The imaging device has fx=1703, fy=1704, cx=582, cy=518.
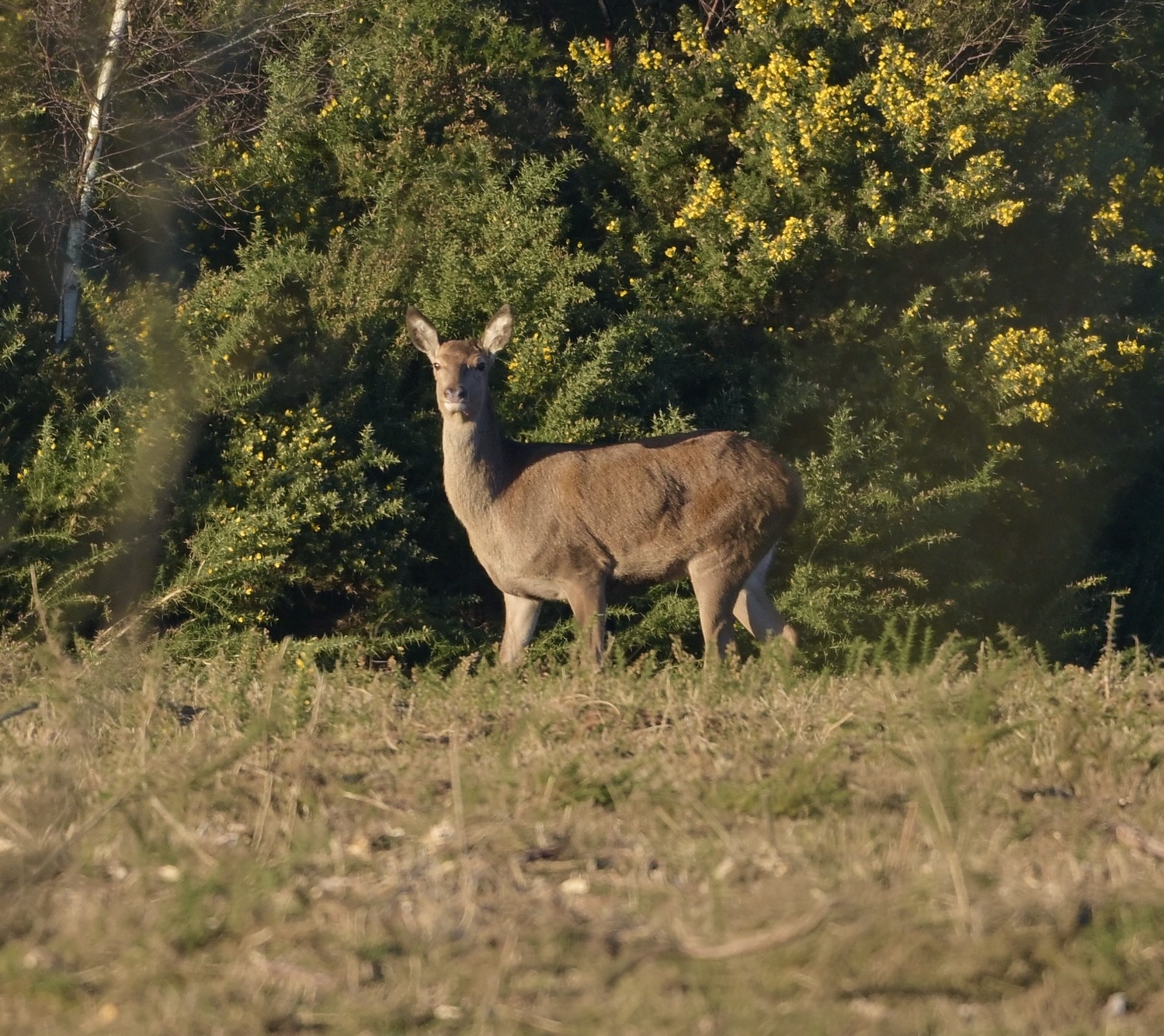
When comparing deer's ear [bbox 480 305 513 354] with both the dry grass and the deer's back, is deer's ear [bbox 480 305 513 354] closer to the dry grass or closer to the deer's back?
the deer's back

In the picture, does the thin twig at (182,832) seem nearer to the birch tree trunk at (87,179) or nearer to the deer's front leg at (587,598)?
the deer's front leg at (587,598)

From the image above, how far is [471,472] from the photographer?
1057 cm

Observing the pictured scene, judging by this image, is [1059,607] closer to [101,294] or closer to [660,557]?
[660,557]

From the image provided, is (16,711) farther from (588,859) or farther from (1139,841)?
(1139,841)

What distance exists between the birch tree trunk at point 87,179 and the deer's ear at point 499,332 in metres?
4.45

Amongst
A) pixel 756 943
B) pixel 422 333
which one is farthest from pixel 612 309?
pixel 756 943

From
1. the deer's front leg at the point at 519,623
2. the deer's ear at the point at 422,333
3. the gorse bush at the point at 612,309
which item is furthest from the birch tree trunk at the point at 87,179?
the deer's front leg at the point at 519,623

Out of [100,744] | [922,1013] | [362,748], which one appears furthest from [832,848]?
[100,744]

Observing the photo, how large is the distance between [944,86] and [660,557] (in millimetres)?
6478

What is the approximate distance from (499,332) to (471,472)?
1.03 m

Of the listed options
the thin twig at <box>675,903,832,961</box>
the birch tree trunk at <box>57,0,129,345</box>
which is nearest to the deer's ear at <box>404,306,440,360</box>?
the birch tree trunk at <box>57,0,129,345</box>

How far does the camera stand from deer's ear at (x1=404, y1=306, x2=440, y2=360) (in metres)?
10.9

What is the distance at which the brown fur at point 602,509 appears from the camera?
10414 millimetres

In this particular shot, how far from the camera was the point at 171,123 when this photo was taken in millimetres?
14531
